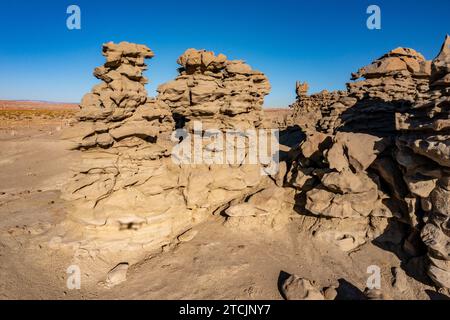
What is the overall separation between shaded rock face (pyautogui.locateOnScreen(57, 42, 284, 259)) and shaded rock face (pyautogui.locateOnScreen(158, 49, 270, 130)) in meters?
0.06

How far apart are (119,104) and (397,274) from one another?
43.0 feet

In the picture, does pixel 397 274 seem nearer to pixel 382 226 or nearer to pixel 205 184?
pixel 382 226

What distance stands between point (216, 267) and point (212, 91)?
9127 millimetres

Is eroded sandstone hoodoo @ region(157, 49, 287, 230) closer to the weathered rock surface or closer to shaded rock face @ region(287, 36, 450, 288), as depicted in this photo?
shaded rock face @ region(287, 36, 450, 288)

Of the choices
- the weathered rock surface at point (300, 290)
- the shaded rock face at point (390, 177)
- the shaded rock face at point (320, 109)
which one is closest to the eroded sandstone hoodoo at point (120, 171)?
the weathered rock surface at point (300, 290)

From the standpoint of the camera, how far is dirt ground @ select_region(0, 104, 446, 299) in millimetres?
9133

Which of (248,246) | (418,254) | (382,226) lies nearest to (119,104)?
→ (248,246)

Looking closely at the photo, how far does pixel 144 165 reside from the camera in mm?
12555

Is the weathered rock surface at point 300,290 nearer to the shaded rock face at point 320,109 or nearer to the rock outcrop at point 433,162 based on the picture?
the rock outcrop at point 433,162

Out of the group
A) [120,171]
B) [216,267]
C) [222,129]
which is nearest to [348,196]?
[216,267]

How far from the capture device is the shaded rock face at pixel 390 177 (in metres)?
9.35

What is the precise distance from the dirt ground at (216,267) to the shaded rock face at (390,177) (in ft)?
2.83

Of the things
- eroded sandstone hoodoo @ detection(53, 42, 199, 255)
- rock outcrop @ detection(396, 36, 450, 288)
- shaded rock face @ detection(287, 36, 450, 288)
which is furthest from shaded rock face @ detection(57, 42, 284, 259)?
rock outcrop @ detection(396, 36, 450, 288)

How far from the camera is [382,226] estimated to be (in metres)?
11.4
